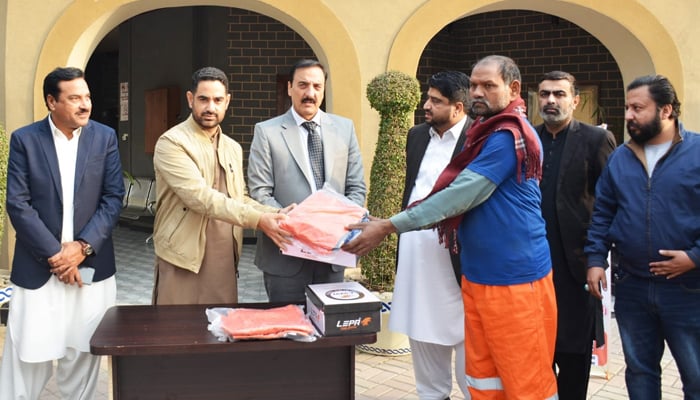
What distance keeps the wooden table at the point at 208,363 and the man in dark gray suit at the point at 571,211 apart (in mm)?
1249

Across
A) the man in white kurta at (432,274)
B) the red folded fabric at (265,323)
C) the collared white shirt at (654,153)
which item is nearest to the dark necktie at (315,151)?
the man in white kurta at (432,274)

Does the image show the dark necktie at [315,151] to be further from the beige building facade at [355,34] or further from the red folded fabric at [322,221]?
the beige building facade at [355,34]

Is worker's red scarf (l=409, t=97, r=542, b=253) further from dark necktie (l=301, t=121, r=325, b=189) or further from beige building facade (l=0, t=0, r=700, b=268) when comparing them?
beige building facade (l=0, t=0, r=700, b=268)

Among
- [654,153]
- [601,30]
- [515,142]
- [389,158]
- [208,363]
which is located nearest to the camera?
[515,142]

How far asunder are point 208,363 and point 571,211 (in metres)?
1.99

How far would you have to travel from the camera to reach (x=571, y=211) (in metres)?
3.53

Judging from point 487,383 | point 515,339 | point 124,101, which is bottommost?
point 487,383

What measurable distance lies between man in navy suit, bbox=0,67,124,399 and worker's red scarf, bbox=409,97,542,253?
1.81m

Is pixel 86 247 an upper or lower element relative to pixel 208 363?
upper

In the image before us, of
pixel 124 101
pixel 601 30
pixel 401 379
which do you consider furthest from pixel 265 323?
pixel 124 101

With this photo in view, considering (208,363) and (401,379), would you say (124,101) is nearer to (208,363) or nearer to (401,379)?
(401,379)

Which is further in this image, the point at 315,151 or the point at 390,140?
the point at 390,140

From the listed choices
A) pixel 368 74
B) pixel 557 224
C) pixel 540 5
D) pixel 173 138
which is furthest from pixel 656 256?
pixel 540 5

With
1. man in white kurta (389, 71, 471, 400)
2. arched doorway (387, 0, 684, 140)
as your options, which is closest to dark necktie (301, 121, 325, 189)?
man in white kurta (389, 71, 471, 400)
